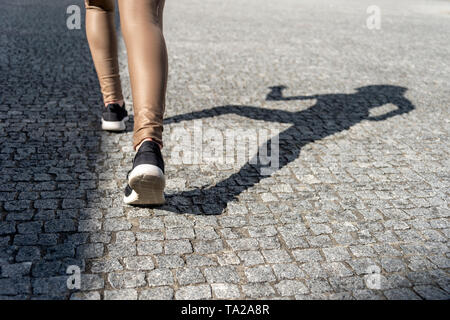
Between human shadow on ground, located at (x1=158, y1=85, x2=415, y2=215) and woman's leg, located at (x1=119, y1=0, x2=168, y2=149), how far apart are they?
1.84 feet

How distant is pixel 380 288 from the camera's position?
251 cm

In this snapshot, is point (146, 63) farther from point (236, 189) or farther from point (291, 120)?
point (291, 120)

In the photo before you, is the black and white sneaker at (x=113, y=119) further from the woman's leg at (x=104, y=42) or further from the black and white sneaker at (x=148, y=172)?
the black and white sneaker at (x=148, y=172)

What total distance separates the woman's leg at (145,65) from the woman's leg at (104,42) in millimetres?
1120

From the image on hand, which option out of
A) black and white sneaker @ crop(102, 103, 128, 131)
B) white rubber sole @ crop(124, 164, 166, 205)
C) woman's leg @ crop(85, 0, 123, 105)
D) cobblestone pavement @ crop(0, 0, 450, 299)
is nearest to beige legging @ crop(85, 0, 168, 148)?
white rubber sole @ crop(124, 164, 166, 205)

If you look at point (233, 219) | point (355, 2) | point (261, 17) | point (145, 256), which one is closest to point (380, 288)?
point (233, 219)

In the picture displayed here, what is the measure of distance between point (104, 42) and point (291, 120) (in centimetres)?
187

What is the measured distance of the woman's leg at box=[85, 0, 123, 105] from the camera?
13.1 feet

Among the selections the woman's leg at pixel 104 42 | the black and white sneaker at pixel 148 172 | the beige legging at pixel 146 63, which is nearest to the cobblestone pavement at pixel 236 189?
the black and white sneaker at pixel 148 172

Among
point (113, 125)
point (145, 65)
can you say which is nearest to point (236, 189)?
point (145, 65)

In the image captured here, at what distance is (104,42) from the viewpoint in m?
4.06

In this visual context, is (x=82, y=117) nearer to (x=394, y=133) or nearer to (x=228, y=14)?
(x=394, y=133)

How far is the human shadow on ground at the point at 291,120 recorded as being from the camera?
3.31 meters
